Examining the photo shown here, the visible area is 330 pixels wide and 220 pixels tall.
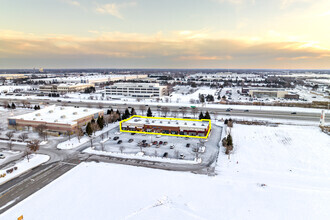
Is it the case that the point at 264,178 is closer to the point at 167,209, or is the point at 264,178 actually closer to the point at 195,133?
the point at 167,209

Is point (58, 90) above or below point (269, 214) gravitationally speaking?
above

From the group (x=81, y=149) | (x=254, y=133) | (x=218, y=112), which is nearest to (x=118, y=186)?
(x=81, y=149)

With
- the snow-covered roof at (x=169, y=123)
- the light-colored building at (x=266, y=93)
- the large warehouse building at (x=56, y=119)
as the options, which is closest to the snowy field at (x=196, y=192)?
the snow-covered roof at (x=169, y=123)

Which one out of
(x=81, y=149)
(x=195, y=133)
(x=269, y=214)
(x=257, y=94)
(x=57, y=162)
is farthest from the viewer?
(x=257, y=94)

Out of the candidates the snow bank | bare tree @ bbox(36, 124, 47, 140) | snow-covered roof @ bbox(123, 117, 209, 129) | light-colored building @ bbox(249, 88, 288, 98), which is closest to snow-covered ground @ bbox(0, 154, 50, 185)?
the snow bank

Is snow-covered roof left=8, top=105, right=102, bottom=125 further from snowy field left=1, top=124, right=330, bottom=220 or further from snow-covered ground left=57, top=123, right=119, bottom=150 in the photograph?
snowy field left=1, top=124, right=330, bottom=220

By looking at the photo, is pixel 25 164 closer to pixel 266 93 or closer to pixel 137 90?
pixel 137 90

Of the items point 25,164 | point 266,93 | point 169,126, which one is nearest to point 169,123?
point 169,126

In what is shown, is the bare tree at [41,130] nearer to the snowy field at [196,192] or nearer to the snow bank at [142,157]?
the snow bank at [142,157]
